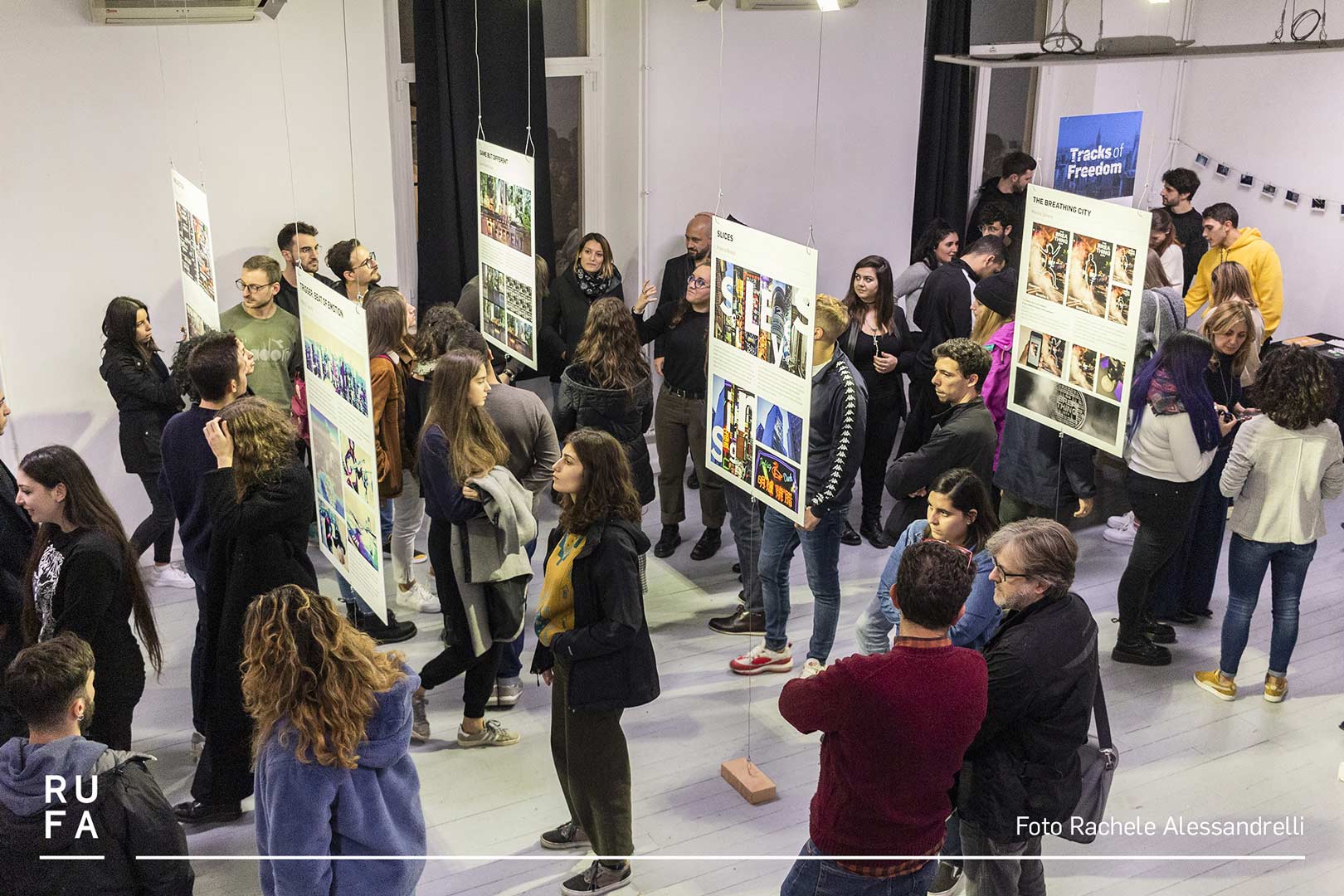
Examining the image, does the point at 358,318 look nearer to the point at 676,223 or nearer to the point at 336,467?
the point at 336,467

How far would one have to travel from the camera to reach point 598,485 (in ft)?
12.0

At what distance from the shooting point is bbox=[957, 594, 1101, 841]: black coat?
310cm

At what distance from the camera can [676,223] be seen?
773 cm

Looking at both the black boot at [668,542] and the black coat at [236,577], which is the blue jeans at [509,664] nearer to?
the black coat at [236,577]

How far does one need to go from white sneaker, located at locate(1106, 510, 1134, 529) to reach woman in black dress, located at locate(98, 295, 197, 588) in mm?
4639

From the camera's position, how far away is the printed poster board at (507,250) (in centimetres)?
593

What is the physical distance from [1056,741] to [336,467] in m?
2.33

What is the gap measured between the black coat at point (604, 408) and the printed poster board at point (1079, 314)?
1.65 metres

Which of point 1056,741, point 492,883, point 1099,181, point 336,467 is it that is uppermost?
point 1099,181

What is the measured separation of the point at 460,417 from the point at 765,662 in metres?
1.73

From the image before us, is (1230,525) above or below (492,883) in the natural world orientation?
above

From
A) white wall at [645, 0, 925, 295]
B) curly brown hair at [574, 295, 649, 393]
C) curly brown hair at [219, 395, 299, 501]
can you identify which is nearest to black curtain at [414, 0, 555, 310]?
white wall at [645, 0, 925, 295]

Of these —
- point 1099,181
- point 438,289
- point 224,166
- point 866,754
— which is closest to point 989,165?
point 1099,181

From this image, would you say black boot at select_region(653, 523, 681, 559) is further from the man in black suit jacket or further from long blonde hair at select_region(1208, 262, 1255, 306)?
long blonde hair at select_region(1208, 262, 1255, 306)
